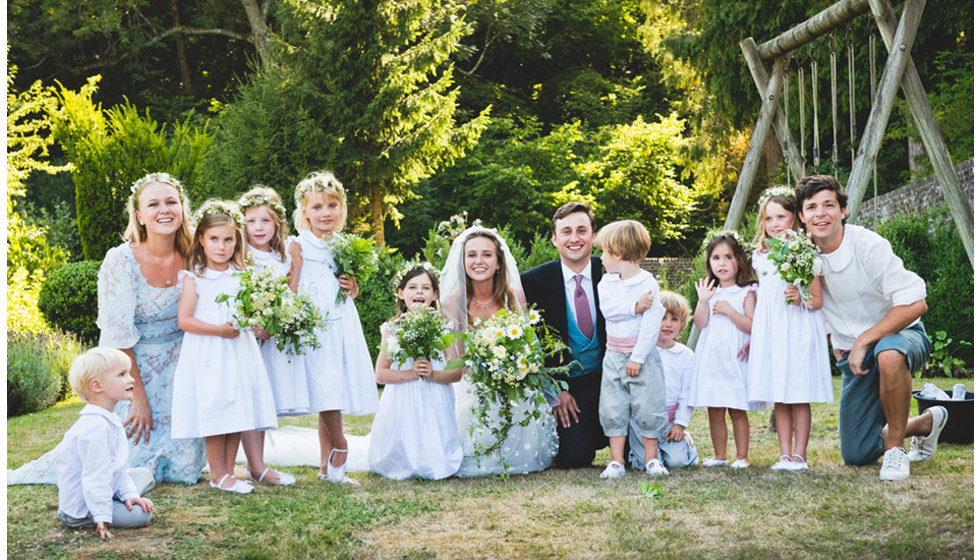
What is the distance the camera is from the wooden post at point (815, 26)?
747 cm

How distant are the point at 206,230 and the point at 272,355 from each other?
3.12 ft

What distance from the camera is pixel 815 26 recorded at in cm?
773

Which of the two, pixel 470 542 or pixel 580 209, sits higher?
pixel 580 209

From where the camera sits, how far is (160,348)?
5.62 m

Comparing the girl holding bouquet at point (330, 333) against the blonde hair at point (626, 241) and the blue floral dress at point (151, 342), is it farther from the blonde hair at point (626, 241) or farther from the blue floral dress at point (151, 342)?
the blonde hair at point (626, 241)

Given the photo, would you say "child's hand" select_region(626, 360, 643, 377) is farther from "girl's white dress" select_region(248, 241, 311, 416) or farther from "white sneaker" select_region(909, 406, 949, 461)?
"girl's white dress" select_region(248, 241, 311, 416)

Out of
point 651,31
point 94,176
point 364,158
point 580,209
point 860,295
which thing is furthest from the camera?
point 651,31

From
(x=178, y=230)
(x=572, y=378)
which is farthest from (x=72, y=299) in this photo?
(x=572, y=378)

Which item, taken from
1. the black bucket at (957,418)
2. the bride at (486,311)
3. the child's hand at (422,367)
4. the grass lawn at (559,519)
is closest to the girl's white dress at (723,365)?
the grass lawn at (559,519)

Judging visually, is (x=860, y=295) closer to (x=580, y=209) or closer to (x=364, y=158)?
(x=580, y=209)

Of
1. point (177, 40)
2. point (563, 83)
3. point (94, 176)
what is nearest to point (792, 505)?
point (94, 176)

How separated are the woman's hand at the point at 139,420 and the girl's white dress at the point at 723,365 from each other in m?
3.50

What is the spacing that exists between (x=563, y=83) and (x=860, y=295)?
23094 mm

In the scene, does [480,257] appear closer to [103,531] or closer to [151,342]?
[151,342]
